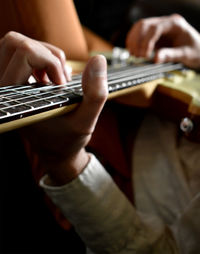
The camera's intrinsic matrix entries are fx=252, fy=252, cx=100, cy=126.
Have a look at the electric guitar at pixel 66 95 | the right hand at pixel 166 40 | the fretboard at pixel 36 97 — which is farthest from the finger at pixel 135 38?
the fretboard at pixel 36 97

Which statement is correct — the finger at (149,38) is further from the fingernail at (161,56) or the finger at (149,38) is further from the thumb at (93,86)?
the thumb at (93,86)

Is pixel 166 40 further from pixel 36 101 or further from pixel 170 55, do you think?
pixel 36 101

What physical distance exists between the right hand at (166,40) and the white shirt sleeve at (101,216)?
16.5 inches

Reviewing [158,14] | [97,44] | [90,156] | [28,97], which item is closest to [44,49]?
[28,97]

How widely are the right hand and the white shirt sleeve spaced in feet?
1.38

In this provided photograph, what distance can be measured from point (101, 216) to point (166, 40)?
2.04 ft

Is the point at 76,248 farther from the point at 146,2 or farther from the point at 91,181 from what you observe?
the point at 146,2

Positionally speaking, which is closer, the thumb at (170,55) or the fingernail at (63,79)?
the fingernail at (63,79)

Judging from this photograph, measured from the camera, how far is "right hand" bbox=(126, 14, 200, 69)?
0.72 meters

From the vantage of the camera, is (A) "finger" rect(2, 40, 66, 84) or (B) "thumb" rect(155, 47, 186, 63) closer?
(A) "finger" rect(2, 40, 66, 84)

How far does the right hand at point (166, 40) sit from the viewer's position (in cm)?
72

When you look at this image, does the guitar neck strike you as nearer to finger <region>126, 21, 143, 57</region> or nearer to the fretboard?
the fretboard

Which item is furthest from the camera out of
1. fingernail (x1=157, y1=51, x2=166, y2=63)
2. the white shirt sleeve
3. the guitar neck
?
fingernail (x1=157, y1=51, x2=166, y2=63)

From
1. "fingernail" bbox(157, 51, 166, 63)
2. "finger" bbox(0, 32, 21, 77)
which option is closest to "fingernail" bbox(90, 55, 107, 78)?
"finger" bbox(0, 32, 21, 77)
